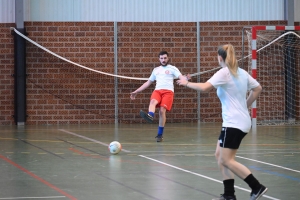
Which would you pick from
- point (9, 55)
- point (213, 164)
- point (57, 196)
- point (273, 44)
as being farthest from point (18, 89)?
point (57, 196)

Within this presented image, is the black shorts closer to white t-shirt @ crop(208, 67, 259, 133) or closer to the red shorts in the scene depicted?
white t-shirt @ crop(208, 67, 259, 133)

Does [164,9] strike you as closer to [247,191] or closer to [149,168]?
[149,168]

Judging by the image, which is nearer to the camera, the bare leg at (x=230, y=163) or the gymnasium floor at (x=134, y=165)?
the bare leg at (x=230, y=163)

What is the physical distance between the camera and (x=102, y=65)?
22828 mm

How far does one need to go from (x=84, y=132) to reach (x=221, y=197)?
35.9 feet

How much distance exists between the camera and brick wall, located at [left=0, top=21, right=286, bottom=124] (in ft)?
73.7

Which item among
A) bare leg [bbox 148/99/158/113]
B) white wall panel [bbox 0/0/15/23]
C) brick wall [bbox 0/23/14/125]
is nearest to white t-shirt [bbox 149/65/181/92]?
bare leg [bbox 148/99/158/113]

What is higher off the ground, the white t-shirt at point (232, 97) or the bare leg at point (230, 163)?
the white t-shirt at point (232, 97)

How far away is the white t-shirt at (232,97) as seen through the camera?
816cm

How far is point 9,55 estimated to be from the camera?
22.3 m

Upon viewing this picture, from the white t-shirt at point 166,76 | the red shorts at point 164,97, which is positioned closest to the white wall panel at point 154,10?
the white t-shirt at point 166,76

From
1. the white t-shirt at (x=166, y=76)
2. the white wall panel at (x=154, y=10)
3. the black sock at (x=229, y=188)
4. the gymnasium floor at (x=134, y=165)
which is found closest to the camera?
the black sock at (x=229, y=188)

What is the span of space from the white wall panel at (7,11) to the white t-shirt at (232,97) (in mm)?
15207

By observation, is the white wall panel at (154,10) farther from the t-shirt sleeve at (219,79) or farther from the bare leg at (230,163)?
the bare leg at (230,163)
